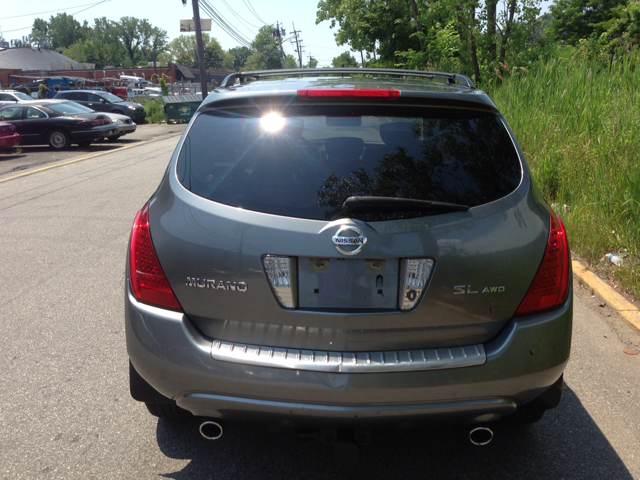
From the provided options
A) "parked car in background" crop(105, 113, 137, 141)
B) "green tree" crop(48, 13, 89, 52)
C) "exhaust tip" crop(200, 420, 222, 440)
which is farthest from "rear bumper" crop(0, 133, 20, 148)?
"green tree" crop(48, 13, 89, 52)

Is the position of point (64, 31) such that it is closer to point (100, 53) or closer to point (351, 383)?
point (100, 53)

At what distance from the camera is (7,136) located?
51.5ft

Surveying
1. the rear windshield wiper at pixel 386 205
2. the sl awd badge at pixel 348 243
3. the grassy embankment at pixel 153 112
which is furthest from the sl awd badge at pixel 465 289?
the grassy embankment at pixel 153 112

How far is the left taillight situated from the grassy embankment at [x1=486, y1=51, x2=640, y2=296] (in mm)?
3962

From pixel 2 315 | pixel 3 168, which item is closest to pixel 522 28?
pixel 2 315

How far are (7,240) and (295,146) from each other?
576 cm

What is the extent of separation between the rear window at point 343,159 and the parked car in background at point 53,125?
16.7m

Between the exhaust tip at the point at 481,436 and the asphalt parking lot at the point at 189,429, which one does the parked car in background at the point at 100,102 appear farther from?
the exhaust tip at the point at 481,436

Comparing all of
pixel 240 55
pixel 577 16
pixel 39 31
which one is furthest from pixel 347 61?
pixel 39 31

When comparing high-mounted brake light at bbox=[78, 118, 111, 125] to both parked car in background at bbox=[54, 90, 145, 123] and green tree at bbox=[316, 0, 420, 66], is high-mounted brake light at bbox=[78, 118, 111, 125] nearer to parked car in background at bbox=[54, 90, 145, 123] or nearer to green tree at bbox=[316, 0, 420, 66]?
parked car in background at bbox=[54, 90, 145, 123]

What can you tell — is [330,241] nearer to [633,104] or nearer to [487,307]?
[487,307]

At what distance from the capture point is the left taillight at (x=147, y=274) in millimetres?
2314

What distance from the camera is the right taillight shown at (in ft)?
7.50

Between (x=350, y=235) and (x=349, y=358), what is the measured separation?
472 mm
